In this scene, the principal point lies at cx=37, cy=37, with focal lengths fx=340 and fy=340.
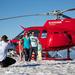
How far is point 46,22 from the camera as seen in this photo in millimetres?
20734

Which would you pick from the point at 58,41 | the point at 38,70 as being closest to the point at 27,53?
the point at 58,41

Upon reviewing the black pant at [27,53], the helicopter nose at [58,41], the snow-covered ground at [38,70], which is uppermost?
the helicopter nose at [58,41]

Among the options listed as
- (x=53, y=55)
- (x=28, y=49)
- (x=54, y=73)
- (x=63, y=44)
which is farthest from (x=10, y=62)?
(x=53, y=55)

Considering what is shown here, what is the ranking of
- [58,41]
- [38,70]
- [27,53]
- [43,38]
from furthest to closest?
[43,38] → [58,41] → [27,53] → [38,70]

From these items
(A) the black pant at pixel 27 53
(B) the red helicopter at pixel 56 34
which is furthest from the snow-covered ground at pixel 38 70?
(B) the red helicopter at pixel 56 34

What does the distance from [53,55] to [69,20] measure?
2882 mm

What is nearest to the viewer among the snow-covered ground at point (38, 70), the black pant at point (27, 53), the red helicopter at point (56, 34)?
the snow-covered ground at point (38, 70)

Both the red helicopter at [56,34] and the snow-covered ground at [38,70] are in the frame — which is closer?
the snow-covered ground at [38,70]

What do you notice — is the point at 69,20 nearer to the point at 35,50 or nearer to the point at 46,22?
the point at 46,22

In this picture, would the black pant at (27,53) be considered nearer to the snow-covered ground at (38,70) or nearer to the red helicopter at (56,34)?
the red helicopter at (56,34)

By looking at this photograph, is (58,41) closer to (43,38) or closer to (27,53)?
(43,38)

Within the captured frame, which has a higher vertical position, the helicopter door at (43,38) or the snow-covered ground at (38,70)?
the helicopter door at (43,38)

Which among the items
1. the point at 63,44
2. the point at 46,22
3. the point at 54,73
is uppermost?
the point at 46,22

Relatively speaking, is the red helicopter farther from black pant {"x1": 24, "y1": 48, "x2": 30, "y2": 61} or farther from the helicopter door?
black pant {"x1": 24, "y1": 48, "x2": 30, "y2": 61}
